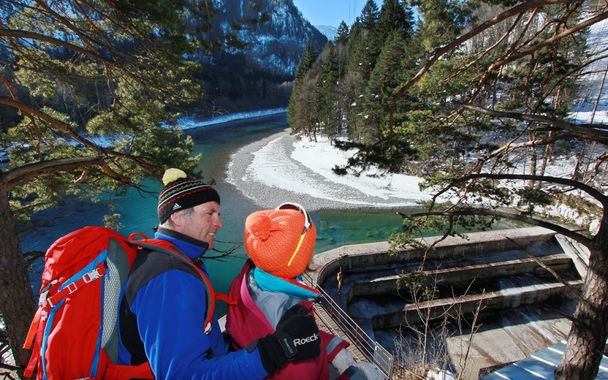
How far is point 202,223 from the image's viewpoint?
70.4 inches

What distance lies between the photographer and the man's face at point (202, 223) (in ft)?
5.72

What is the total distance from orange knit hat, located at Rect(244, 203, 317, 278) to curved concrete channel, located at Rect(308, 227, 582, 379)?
9.70 meters

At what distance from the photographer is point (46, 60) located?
13.5 ft

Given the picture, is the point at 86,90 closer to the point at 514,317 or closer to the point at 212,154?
the point at 514,317

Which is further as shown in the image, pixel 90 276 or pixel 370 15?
pixel 370 15

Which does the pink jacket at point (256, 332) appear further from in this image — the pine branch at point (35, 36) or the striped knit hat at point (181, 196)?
the pine branch at point (35, 36)

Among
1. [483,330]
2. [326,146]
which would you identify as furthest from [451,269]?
[326,146]

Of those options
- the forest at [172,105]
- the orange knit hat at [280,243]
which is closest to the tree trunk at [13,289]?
the forest at [172,105]

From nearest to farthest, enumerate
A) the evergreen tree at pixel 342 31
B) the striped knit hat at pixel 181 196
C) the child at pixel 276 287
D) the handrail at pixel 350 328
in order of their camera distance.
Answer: the child at pixel 276 287 → the striped knit hat at pixel 181 196 → the handrail at pixel 350 328 → the evergreen tree at pixel 342 31

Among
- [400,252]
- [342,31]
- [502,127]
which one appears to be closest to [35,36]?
[502,127]

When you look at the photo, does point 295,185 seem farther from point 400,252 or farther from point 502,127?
point 502,127

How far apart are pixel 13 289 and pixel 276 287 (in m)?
3.66

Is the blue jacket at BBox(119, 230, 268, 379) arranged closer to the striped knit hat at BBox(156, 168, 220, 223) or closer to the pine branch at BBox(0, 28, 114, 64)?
the striped knit hat at BBox(156, 168, 220, 223)

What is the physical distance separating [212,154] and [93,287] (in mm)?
34631
